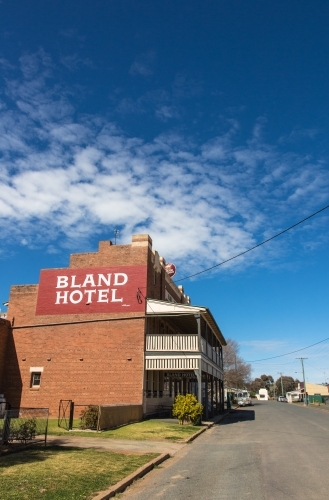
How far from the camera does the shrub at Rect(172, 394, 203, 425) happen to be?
2098 centimetres

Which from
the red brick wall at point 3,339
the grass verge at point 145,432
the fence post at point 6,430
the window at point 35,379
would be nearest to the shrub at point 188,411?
the grass verge at point 145,432

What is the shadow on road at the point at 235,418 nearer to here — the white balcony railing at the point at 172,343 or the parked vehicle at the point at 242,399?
the white balcony railing at the point at 172,343

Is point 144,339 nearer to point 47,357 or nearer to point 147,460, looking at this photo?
point 47,357

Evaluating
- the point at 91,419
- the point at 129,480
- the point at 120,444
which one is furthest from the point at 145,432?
the point at 129,480

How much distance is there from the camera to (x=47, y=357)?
998 inches

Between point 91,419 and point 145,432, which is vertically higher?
point 91,419

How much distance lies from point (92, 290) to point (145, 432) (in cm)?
1070

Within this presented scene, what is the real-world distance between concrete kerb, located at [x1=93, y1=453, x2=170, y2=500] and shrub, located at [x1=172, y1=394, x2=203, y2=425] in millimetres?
9638

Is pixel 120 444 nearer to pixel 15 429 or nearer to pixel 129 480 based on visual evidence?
pixel 15 429

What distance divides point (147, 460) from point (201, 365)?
531 inches

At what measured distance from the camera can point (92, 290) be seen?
26172 millimetres

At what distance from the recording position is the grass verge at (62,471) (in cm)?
718

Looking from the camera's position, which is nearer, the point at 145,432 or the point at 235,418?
the point at 145,432

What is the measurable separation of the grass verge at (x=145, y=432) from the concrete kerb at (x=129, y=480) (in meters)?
4.56
